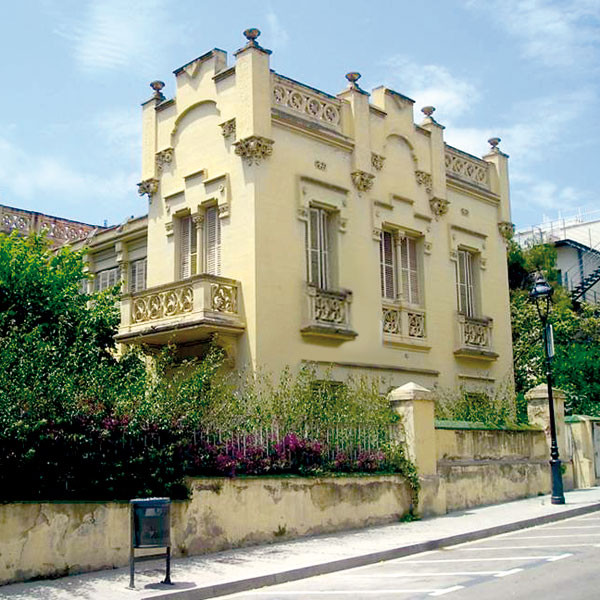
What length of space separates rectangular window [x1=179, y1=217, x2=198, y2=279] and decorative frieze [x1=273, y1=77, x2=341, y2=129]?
380cm

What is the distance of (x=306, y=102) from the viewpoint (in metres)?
21.5

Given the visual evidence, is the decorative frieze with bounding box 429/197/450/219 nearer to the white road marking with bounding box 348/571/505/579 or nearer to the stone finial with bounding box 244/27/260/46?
the stone finial with bounding box 244/27/260/46

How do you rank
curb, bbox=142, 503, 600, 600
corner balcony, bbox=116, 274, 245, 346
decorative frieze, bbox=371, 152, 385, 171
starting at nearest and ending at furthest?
curb, bbox=142, 503, 600, 600
corner balcony, bbox=116, 274, 245, 346
decorative frieze, bbox=371, 152, 385, 171

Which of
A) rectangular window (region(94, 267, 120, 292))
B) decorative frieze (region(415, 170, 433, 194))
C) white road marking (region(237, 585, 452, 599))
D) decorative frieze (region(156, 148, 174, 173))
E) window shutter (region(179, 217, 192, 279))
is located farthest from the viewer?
rectangular window (region(94, 267, 120, 292))

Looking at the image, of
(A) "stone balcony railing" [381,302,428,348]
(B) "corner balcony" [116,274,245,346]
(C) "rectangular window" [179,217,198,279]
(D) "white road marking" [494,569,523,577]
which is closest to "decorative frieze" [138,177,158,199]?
(C) "rectangular window" [179,217,198,279]

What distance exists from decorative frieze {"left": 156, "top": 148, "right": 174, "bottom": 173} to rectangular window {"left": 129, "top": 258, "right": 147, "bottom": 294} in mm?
4136

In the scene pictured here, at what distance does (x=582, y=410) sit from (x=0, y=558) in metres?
21.1

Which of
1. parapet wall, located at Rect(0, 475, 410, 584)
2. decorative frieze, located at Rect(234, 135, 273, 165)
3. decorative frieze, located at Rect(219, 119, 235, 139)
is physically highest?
decorative frieze, located at Rect(219, 119, 235, 139)

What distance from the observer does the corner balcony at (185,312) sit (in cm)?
1884

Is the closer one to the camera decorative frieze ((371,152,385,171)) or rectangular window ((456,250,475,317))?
decorative frieze ((371,152,385,171))

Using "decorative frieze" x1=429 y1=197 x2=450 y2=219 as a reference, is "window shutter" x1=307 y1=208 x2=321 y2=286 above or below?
below

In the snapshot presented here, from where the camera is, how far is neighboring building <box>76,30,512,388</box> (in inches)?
775

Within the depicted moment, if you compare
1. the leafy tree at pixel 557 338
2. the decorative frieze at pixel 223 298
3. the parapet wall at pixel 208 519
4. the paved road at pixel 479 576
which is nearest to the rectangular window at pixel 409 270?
the decorative frieze at pixel 223 298

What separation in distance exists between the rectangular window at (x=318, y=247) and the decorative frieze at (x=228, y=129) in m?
2.73
